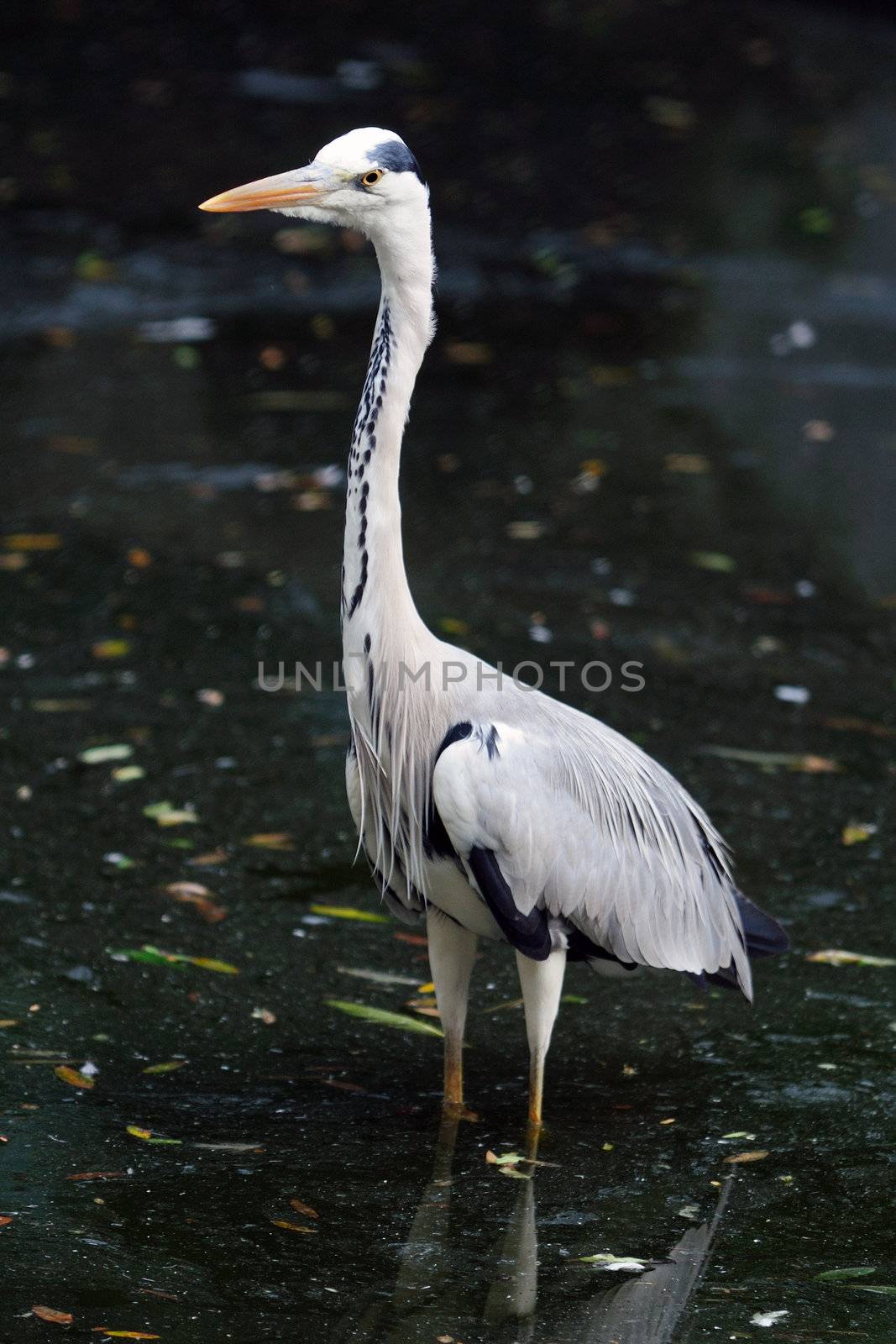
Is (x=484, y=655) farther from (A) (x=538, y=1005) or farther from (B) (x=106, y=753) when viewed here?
(A) (x=538, y=1005)

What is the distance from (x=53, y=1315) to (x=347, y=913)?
7.79ft

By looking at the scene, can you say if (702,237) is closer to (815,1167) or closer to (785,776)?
(785,776)

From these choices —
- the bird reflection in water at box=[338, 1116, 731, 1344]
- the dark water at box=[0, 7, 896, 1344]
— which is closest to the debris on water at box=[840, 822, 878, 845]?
the dark water at box=[0, 7, 896, 1344]

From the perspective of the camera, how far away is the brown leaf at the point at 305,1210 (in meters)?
4.16

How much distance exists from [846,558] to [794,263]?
4.57 meters

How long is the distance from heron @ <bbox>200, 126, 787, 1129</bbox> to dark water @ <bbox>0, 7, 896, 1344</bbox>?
17.2 inches

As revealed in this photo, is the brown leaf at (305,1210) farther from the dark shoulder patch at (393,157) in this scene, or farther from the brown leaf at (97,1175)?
the dark shoulder patch at (393,157)

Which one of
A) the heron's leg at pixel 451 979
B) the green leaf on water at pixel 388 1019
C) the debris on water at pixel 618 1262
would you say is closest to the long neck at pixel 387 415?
the heron's leg at pixel 451 979

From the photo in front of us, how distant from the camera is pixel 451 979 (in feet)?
15.5

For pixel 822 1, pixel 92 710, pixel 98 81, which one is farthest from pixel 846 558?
pixel 822 1

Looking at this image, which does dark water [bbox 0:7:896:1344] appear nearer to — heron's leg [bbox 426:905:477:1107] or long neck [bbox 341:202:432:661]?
heron's leg [bbox 426:905:477:1107]

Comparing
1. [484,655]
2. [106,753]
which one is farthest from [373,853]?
[484,655]

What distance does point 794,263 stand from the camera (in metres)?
13.1

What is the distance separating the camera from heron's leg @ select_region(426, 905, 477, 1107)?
4711 millimetres
